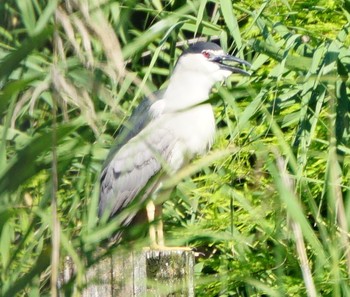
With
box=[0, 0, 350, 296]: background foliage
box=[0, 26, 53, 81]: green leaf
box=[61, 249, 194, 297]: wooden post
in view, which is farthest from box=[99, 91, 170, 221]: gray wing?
box=[0, 26, 53, 81]: green leaf

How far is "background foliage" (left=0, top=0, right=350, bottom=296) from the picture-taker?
1.39 metres

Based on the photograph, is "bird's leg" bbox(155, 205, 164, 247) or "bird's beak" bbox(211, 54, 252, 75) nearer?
"bird's leg" bbox(155, 205, 164, 247)

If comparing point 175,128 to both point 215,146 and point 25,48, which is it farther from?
point 25,48

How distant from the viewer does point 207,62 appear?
4203 mm

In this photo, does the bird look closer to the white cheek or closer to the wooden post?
the white cheek

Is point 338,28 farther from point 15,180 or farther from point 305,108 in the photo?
point 15,180

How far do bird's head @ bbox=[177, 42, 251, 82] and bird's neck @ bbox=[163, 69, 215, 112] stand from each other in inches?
1.1

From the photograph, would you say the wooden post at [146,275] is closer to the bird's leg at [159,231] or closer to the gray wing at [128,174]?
the bird's leg at [159,231]

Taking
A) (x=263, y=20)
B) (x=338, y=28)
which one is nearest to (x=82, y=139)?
(x=263, y=20)

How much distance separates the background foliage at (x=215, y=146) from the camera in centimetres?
139

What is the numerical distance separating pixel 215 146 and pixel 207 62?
356 mm

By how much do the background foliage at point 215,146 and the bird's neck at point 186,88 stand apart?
0.11 meters

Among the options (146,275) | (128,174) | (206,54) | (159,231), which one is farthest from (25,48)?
(206,54)

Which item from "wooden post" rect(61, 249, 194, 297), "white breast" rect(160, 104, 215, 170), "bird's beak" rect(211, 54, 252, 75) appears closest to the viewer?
"wooden post" rect(61, 249, 194, 297)
